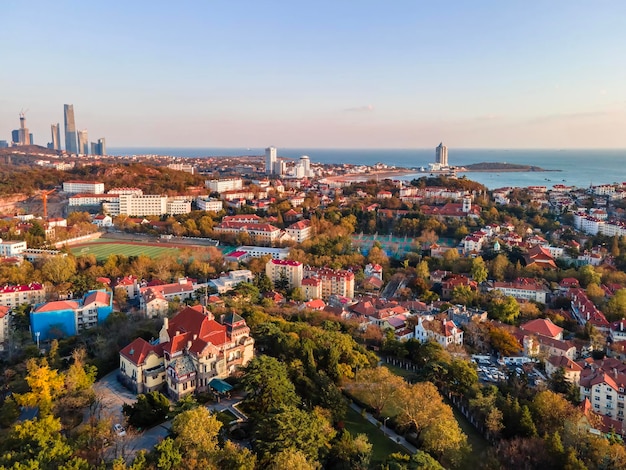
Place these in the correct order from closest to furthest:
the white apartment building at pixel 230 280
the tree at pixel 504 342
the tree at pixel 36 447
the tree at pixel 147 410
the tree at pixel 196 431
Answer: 1. the tree at pixel 36 447
2. the tree at pixel 196 431
3. the tree at pixel 147 410
4. the tree at pixel 504 342
5. the white apartment building at pixel 230 280

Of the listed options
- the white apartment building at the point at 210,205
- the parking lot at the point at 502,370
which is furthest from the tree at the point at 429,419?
the white apartment building at the point at 210,205

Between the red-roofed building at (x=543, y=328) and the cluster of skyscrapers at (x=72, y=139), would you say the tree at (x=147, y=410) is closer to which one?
the red-roofed building at (x=543, y=328)

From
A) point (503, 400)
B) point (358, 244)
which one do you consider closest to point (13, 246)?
point (358, 244)

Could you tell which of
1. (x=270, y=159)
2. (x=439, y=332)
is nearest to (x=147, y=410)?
(x=439, y=332)

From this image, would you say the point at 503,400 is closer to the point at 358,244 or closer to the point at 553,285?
the point at 553,285

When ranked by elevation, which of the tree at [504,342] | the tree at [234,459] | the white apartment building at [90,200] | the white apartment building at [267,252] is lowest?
the tree at [504,342]

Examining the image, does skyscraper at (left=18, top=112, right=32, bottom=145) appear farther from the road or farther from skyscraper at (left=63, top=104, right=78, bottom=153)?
the road

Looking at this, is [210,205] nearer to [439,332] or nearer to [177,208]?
[177,208]
